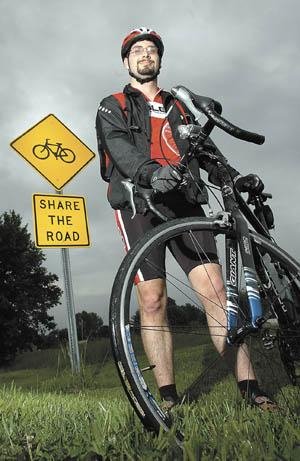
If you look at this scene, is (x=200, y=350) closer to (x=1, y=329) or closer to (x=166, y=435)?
(x=166, y=435)

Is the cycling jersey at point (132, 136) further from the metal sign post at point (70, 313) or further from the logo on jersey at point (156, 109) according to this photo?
the metal sign post at point (70, 313)

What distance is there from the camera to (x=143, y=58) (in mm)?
3414

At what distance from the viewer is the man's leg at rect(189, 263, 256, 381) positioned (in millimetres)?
2938

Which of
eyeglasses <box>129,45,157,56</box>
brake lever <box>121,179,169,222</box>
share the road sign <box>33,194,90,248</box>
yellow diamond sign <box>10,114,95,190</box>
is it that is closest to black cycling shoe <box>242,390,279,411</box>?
brake lever <box>121,179,169,222</box>

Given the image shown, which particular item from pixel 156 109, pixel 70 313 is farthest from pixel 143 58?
pixel 70 313

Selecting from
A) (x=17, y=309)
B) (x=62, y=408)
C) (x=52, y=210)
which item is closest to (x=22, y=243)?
(x=17, y=309)

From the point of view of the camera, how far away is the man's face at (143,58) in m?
3.41

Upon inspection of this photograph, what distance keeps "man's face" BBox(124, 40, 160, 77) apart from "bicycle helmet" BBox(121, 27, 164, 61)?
0.07ft

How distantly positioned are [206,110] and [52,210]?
5.25 meters

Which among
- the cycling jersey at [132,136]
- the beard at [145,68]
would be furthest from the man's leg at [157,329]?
the beard at [145,68]

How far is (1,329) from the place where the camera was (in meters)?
29.3

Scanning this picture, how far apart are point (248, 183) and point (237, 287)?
1.80 feet

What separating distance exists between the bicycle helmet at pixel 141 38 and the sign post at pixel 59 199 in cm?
424

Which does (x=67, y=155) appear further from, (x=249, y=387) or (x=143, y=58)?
(x=249, y=387)
